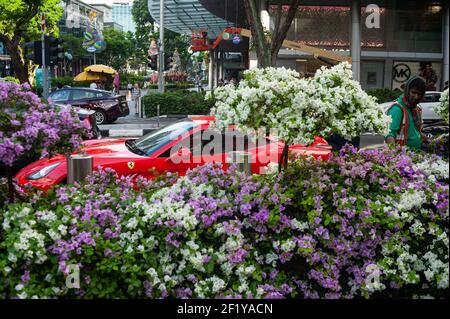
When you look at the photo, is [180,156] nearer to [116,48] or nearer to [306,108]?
[306,108]

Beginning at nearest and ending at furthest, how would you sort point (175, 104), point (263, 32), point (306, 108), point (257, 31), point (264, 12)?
point (306, 108)
point (257, 31)
point (263, 32)
point (175, 104)
point (264, 12)

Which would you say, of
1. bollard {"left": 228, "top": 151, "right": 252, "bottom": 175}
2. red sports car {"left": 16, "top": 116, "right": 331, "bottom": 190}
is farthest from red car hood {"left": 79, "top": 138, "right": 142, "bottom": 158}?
bollard {"left": 228, "top": 151, "right": 252, "bottom": 175}

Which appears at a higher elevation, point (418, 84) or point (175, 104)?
point (418, 84)

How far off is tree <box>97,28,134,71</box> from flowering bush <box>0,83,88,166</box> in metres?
79.0

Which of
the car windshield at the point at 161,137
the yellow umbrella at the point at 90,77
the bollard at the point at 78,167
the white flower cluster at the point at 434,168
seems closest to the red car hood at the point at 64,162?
the car windshield at the point at 161,137

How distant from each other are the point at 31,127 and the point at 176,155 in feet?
11.0

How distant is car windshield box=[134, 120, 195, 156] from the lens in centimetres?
739

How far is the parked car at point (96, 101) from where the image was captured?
21.3m

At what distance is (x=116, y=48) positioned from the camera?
272 ft

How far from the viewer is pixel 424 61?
1176 inches

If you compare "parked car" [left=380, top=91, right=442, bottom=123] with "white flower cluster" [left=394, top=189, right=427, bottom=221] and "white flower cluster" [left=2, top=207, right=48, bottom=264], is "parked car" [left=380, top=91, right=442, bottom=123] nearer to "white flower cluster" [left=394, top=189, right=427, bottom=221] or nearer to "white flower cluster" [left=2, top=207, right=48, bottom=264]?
"white flower cluster" [left=394, top=189, right=427, bottom=221]

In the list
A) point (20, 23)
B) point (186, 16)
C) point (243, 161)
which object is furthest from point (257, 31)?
point (186, 16)

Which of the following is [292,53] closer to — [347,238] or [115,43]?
[347,238]
